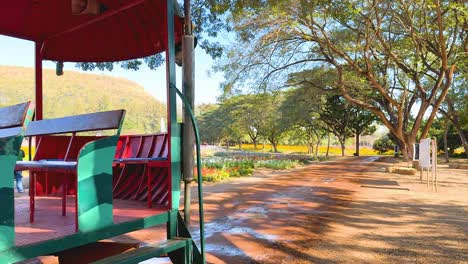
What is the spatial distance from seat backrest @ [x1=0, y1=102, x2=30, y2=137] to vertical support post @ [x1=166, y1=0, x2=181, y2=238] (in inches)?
46.2

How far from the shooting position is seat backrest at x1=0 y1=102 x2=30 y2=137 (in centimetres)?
342

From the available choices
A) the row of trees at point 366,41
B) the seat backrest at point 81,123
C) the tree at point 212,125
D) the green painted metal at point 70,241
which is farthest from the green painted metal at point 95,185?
the tree at point 212,125

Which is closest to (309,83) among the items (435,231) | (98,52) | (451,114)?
(451,114)

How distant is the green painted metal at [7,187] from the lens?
2361 mm

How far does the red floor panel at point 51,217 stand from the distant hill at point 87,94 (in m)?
50.1

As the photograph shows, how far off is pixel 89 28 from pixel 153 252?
140 inches

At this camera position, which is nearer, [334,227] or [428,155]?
[334,227]

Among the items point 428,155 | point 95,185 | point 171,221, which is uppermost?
point 95,185

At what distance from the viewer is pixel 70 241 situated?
2.77m

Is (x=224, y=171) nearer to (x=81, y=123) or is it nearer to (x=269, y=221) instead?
(x=269, y=221)

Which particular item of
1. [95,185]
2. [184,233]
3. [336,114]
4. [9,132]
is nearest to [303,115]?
[336,114]

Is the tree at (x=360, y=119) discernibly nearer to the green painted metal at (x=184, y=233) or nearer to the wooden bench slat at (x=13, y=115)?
the green painted metal at (x=184, y=233)

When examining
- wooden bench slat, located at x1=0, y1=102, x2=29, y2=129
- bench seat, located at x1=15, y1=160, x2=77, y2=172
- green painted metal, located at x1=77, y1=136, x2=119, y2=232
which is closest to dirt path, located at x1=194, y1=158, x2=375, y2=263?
bench seat, located at x1=15, y1=160, x2=77, y2=172

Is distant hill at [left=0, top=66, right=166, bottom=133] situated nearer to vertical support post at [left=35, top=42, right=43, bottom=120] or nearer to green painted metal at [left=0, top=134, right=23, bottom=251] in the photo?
vertical support post at [left=35, top=42, right=43, bottom=120]
